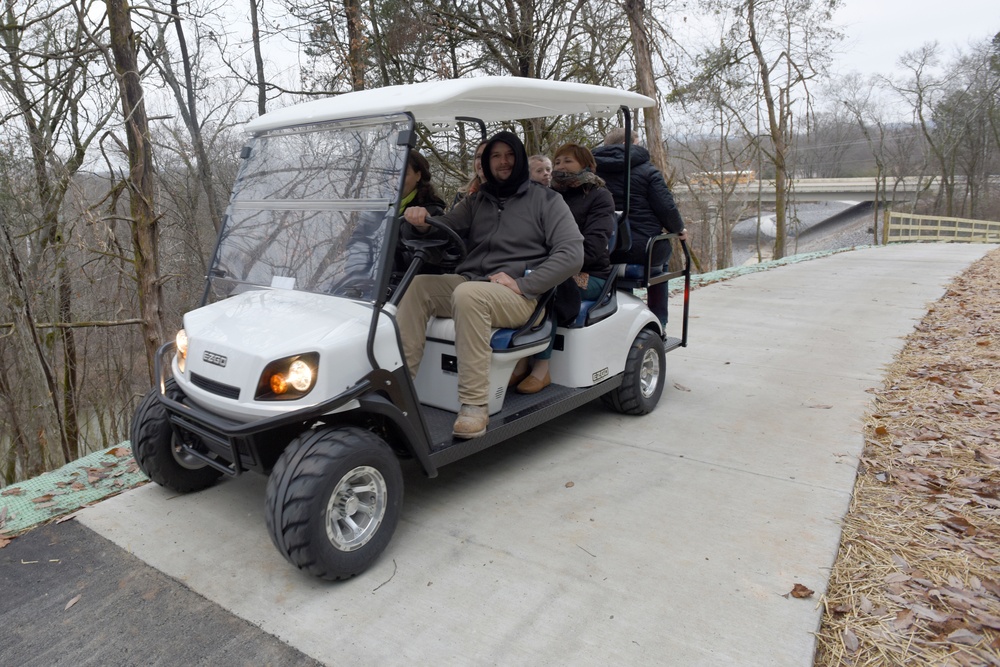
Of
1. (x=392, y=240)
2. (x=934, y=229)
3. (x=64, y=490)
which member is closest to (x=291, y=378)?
(x=392, y=240)

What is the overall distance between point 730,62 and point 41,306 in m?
17.0

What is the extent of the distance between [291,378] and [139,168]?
20.3 ft

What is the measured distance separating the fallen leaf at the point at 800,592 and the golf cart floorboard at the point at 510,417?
1442 millimetres

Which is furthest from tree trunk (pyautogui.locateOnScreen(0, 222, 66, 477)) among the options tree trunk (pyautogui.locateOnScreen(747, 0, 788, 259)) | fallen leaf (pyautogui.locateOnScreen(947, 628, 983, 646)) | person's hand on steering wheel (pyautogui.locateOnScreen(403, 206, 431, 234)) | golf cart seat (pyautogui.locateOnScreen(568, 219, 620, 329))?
tree trunk (pyautogui.locateOnScreen(747, 0, 788, 259))

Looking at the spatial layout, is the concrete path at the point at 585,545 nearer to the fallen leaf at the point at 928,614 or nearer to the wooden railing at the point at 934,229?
the fallen leaf at the point at 928,614

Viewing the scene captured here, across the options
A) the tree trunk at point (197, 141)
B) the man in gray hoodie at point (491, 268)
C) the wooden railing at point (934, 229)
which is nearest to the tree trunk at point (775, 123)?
the wooden railing at point (934, 229)

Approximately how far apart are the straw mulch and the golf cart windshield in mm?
2246

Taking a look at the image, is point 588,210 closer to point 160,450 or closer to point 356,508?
point 356,508

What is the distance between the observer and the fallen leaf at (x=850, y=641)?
228 cm

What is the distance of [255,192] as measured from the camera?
3.37 metres

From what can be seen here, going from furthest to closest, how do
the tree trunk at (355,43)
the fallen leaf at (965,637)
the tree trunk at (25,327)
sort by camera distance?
1. the tree trunk at (355,43)
2. the tree trunk at (25,327)
3. the fallen leaf at (965,637)

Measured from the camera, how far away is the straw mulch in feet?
7.55

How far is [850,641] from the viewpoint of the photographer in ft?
7.57

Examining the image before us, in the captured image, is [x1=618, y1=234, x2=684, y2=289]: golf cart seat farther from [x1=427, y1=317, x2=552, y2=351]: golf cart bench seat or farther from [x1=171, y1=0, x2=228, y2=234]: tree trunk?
[x1=171, y1=0, x2=228, y2=234]: tree trunk
